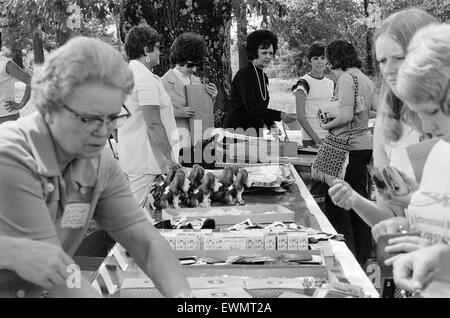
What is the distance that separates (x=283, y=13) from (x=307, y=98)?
2556 millimetres

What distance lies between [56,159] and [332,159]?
313cm

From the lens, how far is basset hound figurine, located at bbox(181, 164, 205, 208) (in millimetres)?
3295

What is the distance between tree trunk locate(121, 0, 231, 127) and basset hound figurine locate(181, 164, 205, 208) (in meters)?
2.31

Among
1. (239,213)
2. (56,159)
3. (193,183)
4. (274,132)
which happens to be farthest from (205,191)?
(56,159)

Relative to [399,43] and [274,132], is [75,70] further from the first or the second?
[274,132]

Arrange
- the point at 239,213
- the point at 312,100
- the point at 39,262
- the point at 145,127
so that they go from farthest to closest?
the point at 312,100, the point at 145,127, the point at 239,213, the point at 39,262

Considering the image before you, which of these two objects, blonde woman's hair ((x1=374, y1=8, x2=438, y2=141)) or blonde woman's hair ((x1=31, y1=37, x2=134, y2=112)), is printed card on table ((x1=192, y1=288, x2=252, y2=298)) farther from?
blonde woman's hair ((x1=374, y1=8, x2=438, y2=141))

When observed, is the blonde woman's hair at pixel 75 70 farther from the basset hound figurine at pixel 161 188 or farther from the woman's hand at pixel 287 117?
the woman's hand at pixel 287 117

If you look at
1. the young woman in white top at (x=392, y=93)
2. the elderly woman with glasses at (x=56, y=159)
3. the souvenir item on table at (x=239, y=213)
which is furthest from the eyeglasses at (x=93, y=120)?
the souvenir item on table at (x=239, y=213)

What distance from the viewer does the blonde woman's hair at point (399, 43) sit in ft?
6.95

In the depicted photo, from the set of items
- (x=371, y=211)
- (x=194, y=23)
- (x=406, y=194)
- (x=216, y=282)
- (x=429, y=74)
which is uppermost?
(x=194, y=23)

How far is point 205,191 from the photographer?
3.35 metres

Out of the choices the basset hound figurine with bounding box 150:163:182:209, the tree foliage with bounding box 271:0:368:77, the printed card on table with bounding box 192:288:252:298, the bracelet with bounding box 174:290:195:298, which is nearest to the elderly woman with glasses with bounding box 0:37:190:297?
the bracelet with bounding box 174:290:195:298
